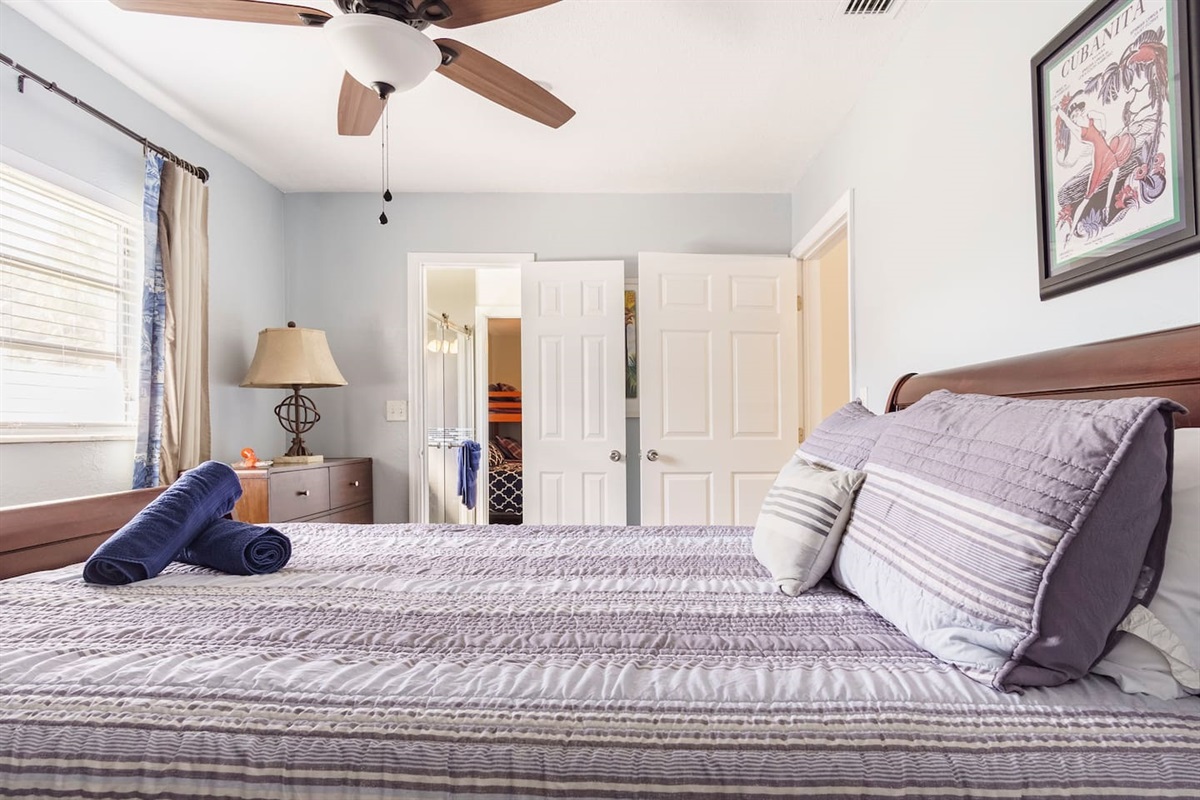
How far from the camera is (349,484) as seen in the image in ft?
11.2

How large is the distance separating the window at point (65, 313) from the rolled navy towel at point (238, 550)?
111 centimetres

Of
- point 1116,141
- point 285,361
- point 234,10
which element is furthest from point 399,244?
point 1116,141

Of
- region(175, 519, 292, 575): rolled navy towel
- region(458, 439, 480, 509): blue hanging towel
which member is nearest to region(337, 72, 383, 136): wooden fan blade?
region(175, 519, 292, 575): rolled navy towel

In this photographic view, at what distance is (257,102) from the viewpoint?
8.57 feet

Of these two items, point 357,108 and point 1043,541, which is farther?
point 357,108

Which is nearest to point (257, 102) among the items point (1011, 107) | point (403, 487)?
point (403, 487)

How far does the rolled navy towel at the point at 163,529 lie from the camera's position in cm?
131

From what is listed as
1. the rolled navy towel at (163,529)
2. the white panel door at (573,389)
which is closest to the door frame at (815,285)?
the white panel door at (573,389)

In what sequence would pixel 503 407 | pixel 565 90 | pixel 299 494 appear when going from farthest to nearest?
pixel 503 407 < pixel 299 494 < pixel 565 90

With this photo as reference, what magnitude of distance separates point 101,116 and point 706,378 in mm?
2899

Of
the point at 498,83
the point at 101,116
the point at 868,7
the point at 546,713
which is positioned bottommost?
the point at 546,713

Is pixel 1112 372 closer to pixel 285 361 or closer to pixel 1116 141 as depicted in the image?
pixel 1116 141

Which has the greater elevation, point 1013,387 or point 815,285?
point 815,285

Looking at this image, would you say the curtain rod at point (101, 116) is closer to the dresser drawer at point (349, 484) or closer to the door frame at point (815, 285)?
the dresser drawer at point (349, 484)
